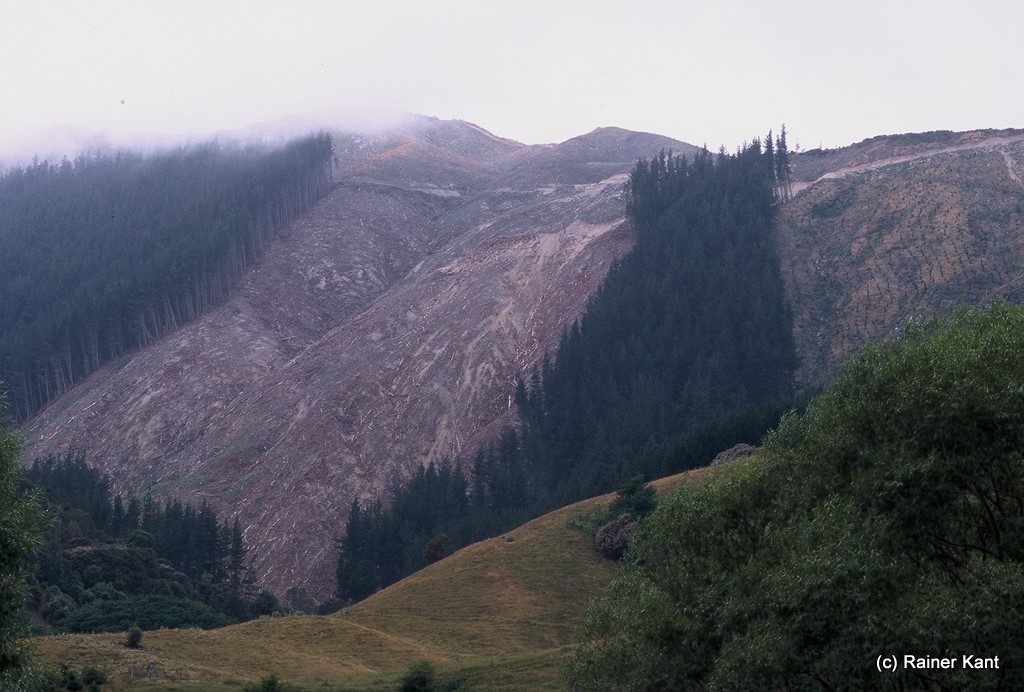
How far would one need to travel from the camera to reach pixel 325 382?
140m

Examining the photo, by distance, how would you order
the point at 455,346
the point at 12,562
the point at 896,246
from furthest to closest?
the point at 455,346 → the point at 896,246 → the point at 12,562

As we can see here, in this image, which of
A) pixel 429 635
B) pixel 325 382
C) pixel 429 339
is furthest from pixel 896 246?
pixel 429 635

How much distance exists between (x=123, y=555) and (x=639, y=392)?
191 ft

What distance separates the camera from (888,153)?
158m

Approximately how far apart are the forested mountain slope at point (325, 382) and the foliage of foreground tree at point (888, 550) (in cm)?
7994

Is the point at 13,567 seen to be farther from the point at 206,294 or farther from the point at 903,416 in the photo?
the point at 206,294

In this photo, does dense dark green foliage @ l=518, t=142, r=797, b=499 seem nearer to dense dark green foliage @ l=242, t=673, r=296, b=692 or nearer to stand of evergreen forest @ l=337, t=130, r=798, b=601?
stand of evergreen forest @ l=337, t=130, r=798, b=601

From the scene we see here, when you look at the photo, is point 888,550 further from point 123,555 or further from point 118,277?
point 118,277

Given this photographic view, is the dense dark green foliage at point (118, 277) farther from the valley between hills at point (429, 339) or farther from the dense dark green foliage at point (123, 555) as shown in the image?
the dense dark green foliage at point (123, 555)

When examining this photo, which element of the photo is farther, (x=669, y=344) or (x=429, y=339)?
(x=429, y=339)

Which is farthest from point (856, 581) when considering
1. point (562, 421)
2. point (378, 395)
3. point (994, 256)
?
point (378, 395)

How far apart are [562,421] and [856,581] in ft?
315

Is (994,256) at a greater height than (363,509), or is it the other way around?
(994,256)

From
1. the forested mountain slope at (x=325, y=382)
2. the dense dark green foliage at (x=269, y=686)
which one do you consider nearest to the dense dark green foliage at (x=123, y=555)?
the forested mountain slope at (x=325, y=382)
